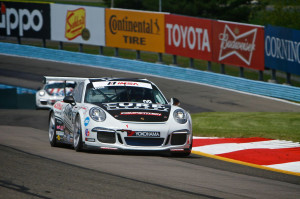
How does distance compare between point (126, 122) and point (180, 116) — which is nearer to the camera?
point (126, 122)

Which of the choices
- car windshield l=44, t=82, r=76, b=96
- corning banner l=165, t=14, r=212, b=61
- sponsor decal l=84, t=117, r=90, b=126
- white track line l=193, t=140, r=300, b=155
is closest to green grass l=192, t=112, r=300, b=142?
white track line l=193, t=140, r=300, b=155

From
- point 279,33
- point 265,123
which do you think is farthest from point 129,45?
point 265,123

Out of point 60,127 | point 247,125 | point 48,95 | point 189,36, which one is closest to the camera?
point 60,127

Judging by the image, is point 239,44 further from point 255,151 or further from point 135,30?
point 255,151

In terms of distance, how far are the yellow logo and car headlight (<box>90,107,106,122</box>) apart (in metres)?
23.4

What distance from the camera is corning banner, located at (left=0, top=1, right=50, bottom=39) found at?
3572 cm

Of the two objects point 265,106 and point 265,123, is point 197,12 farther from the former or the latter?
point 265,123

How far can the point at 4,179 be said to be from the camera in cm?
732

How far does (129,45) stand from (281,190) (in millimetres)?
24469

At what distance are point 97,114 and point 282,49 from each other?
47.8ft

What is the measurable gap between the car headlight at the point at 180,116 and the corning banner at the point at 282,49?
13.0 metres

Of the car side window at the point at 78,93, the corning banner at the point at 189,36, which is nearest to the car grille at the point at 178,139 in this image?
the car side window at the point at 78,93

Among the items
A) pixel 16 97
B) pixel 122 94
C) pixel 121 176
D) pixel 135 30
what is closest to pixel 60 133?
pixel 122 94

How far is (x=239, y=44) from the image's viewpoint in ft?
84.9
